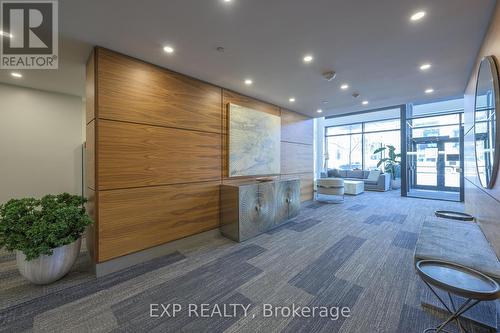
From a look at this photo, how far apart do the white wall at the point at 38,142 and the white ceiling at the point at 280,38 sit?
1.23ft

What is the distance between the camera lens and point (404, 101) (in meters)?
5.25

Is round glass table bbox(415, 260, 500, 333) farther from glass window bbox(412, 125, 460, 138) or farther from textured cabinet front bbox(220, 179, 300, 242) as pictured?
glass window bbox(412, 125, 460, 138)

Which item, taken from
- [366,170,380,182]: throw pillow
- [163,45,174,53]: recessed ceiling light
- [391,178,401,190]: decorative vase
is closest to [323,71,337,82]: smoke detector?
[163,45,174,53]: recessed ceiling light

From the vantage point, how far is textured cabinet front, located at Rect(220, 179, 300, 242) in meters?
3.54

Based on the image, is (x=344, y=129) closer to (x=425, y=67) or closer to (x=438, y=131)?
(x=438, y=131)

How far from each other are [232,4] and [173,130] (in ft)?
6.35

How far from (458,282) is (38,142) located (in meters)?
6.38

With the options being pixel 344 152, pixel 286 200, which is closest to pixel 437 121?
pixel 344 152

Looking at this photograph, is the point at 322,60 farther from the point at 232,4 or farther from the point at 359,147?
the point at 359,147

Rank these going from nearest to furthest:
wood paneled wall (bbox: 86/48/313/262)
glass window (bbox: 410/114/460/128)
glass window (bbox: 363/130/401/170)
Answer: wood paneled wall (bbox: 86/48/313/262) < glass window (bbox: 410/114/460/128) < glass window (bbox: 363/130/401/170)

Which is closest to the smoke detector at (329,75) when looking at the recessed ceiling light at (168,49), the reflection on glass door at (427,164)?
the recessed ceiling light at (168,49)

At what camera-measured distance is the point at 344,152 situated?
11.3m

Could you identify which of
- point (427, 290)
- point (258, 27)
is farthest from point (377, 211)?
point (258, 27)

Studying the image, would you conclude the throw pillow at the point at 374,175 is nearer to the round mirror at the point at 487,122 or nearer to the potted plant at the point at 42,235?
the round mirror at the point at 487,122
